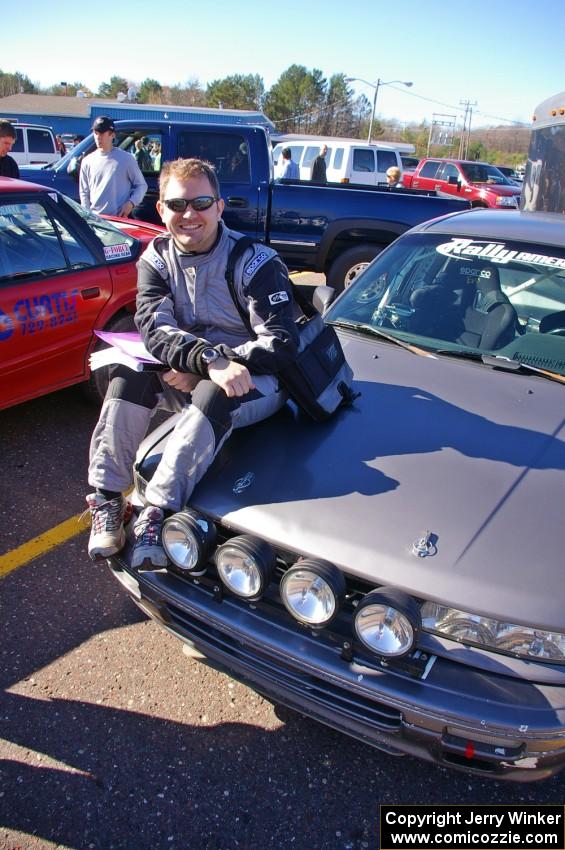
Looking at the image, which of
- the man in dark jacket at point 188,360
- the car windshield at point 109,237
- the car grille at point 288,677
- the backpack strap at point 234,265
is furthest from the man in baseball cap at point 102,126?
the car grille at point 288,677

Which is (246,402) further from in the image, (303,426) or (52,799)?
(52,799)

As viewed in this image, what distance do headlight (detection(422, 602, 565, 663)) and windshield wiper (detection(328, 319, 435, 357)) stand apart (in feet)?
4.89

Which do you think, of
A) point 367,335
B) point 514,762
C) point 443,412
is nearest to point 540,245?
point 367,335

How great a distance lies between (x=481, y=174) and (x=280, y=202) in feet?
50.0

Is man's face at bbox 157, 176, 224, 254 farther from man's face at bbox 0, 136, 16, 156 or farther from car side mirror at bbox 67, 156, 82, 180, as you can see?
car side mirror at bbox 67, 156, 82, 180

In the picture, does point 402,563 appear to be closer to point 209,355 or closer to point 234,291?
point 209,355

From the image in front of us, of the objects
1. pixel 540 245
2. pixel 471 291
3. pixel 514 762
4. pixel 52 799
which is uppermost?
pixel 540 245

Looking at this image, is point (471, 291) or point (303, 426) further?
point (471, 291)

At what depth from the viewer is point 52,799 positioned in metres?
2.02

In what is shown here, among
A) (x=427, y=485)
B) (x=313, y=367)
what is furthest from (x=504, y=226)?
(x=427, y=485)

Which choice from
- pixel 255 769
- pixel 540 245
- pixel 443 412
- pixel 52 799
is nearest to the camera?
pixel 52 799

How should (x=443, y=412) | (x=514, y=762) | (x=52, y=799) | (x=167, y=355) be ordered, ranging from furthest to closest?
(x=443, y=412), (x=167, y=355), (x=52, y=799), (x=514, y=762)

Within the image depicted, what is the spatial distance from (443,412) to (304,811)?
155cm

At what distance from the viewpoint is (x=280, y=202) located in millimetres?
A: 7355
